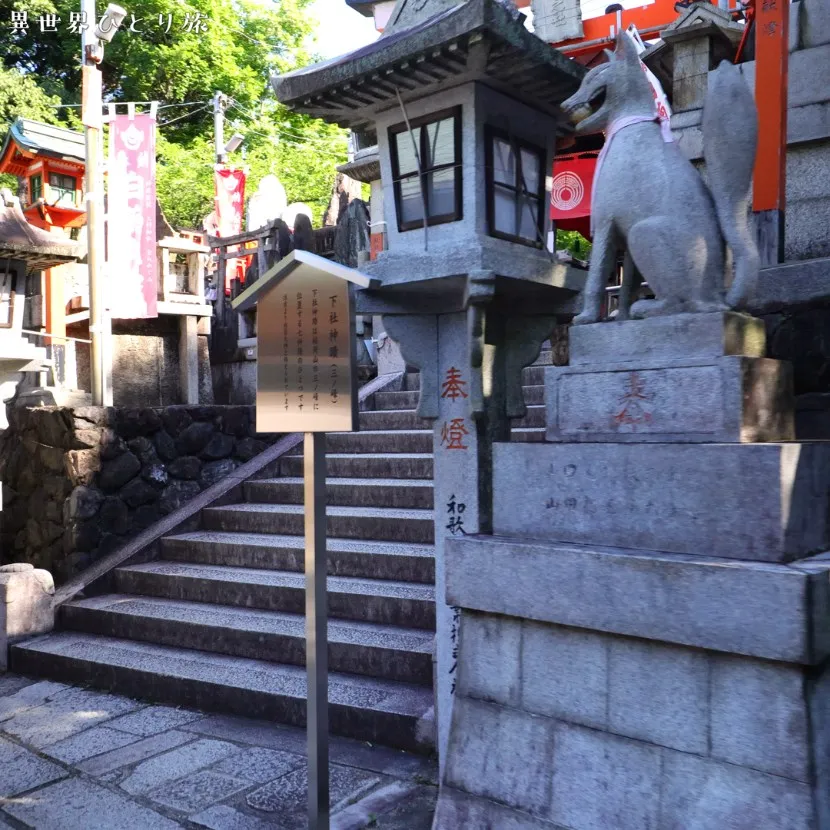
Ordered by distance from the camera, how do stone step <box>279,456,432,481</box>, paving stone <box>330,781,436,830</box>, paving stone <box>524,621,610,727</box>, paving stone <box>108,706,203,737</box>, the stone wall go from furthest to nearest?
the stone wall → stone step <box>279,456,432,481</box> → paving stone <box>108,706,203,737</box> → paving stone <box>330,781,436,830</box> → paving stone <box>524,621,610,727</box>

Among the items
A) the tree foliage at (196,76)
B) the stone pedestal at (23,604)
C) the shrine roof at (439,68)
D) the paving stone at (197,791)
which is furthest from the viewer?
the tree foliage at (196,76)

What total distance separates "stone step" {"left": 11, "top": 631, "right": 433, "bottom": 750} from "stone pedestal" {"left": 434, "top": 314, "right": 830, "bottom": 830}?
137cm

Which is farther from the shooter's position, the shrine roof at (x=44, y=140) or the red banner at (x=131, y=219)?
the shrine roof at (x=44, y=140)

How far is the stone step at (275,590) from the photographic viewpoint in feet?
18.0

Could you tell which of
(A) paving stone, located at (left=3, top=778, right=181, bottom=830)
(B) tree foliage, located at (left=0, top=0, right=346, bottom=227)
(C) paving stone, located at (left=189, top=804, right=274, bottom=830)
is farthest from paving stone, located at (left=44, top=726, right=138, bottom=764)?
(B) tree foliage, located at (left=0, top=0, right=346, bottom=227)

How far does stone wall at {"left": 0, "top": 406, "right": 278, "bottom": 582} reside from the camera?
24.3 feet

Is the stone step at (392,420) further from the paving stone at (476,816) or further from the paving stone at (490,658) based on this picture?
the paving stone at (476,816)

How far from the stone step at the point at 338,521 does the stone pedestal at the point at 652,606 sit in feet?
9.66

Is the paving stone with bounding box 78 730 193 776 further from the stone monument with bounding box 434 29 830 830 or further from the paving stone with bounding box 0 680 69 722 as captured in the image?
the stone monument with bounding box 434 29 830 830

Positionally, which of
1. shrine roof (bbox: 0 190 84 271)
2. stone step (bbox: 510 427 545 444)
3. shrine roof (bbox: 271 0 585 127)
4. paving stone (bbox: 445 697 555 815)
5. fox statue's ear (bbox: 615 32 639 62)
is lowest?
paving stone (bbox: 445 697 555 815)

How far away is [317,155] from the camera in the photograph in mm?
26969

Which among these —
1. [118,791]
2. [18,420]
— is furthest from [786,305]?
[18,420]

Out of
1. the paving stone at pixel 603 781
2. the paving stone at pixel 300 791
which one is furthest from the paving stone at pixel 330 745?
the paving stone at pixel 603 781

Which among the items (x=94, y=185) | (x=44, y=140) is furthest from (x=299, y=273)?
(x=44, y=140)
